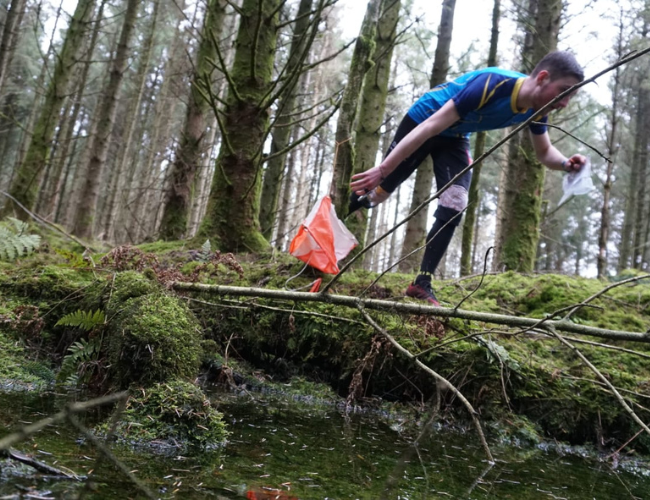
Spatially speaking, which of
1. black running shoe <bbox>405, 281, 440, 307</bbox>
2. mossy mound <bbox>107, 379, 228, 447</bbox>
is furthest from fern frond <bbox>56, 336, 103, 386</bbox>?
black running shoe <bbox>405, 281, 440, 307</bbox>

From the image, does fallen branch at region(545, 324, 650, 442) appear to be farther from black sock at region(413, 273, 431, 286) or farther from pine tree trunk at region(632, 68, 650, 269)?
pine tree trunk at region(632, 68, 650, 269)

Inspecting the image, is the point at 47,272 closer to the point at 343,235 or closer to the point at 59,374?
the point at 59,374

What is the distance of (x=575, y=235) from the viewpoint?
2577cm


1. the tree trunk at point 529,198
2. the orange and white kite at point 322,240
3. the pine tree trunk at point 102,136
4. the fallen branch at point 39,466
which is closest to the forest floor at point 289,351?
the orange and white kite at point 322,240

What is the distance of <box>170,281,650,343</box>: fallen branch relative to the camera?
1859 millimetres

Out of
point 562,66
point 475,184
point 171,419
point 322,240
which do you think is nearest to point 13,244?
point 322,240

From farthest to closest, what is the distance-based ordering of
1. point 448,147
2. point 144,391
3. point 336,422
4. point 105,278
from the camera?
1. point 448,147
2. point 105,278
3. point 336,422
4. point 144,391

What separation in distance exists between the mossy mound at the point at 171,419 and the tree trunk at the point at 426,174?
19.4 feet

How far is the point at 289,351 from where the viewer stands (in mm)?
3137

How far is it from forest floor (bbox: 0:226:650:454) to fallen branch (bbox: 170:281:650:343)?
0.09 metres

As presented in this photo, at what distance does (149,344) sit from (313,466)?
3.23 feet

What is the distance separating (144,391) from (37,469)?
72 cm

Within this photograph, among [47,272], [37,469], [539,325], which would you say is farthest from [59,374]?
[539,325]

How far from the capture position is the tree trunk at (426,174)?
7.69 metres
